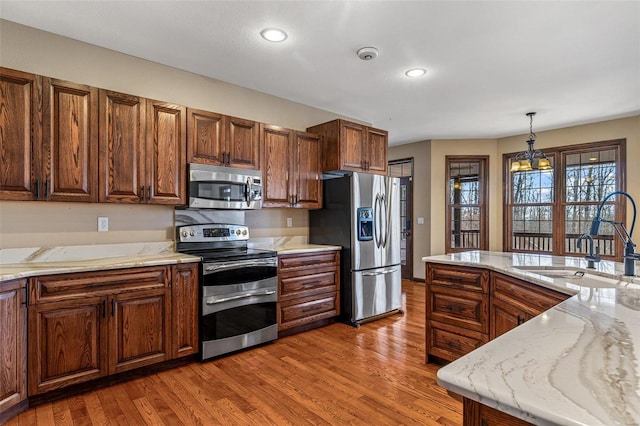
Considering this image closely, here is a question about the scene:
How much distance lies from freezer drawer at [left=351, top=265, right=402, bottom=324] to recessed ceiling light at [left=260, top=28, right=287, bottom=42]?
2.41 m

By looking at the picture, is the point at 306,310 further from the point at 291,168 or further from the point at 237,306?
the point at 291,168

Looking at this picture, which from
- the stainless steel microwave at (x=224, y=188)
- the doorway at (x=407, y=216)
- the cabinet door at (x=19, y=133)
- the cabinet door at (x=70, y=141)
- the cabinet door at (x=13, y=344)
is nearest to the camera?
the cabinet door at (x=13, y=344)

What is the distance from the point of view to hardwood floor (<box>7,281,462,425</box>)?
2070mm

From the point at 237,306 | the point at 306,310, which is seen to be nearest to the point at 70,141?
the point at 237,306

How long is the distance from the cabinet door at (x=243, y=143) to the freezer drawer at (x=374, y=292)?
1.64 metres

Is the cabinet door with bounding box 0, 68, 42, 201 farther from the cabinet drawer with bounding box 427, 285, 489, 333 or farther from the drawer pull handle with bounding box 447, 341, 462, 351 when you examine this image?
the drawer pull handle with bounding box 447, 341, 462, 351

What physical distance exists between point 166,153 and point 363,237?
2164mm

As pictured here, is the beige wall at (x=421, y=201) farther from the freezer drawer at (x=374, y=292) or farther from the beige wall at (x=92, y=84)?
the beige wall at (x=92, y=84)

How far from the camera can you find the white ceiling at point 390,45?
233cm

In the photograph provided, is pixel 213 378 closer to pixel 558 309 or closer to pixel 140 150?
pixel 140 150

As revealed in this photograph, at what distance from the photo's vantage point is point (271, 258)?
3.27m

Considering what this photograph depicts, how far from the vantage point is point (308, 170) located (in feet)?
13.2

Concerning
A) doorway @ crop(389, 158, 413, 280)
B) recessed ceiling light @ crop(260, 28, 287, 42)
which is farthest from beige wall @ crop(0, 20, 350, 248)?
doorway @ crop(389, 158, 413, 280)

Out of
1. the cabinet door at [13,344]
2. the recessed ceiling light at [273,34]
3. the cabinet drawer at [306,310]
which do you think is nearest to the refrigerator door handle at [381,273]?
the cabinet drawer at [306,310]
